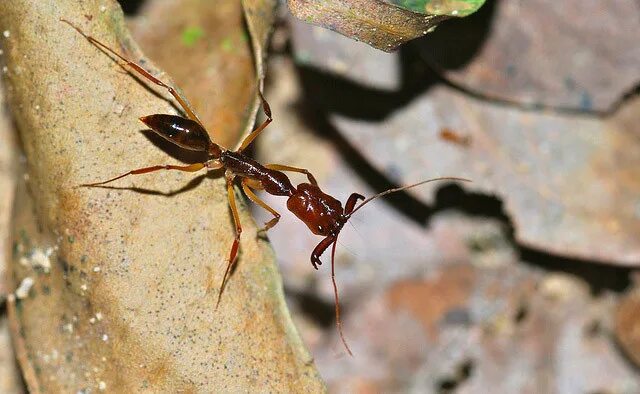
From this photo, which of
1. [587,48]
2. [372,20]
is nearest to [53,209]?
[372,20]

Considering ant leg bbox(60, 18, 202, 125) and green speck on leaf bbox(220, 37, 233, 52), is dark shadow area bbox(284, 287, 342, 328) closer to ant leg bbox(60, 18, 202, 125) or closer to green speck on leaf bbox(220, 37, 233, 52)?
green speck on leaf bbox(220, 37, 233, 52)

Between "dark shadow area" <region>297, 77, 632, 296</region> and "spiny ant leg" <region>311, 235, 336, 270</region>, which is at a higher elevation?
"spiny ant leg" <region>311, 235, 336, 270</region>

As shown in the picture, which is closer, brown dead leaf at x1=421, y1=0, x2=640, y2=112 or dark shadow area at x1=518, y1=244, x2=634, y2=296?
brown dead leaf at x1=421, y1=0, x2=640, y2=112

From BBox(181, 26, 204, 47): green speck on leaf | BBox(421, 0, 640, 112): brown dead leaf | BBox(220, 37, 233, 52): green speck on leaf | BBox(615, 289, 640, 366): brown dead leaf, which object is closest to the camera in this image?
BBox(220, 37, 233, 52): green speck on leaf

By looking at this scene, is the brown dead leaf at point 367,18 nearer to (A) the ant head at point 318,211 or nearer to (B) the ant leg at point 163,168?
(B) the ant leg at point 163,168

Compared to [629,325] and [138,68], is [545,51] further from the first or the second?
[138,68]

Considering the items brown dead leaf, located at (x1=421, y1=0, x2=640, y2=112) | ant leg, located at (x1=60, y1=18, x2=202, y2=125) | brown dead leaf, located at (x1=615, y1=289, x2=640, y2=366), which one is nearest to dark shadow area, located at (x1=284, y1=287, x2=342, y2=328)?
brown dead leaf, located at (x1=421, y1=0, x2=640, y2=112)
